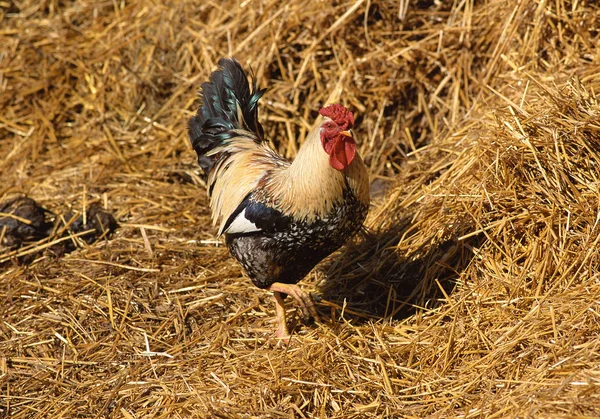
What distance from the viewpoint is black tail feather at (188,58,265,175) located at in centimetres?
473

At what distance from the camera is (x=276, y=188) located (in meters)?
4.18

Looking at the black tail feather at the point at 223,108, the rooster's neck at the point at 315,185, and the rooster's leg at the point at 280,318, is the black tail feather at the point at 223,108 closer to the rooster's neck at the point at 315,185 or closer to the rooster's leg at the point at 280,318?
the rooster's neck at the point at 315,185

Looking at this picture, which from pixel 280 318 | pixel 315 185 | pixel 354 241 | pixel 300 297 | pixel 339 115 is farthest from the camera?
pixel 354 241

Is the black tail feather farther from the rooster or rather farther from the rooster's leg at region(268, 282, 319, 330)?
the rooster's leg at region(268, 282, 319, 330)

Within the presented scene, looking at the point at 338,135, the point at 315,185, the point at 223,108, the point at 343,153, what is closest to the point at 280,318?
the point at 315,185

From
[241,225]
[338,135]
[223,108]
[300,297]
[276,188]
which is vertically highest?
[338,135]

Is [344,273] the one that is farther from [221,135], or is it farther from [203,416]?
[203,416]

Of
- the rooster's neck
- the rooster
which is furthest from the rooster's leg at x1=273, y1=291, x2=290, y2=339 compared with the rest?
the rooster's neck

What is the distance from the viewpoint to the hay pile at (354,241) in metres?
3.83

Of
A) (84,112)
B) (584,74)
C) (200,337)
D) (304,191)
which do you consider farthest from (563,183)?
(84,112)

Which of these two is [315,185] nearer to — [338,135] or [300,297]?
[338,135]

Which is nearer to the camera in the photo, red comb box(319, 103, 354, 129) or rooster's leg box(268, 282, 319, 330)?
red comb box(319, 103, 354, 129)

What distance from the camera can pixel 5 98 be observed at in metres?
6.89

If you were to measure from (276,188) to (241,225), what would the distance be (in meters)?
0.31
